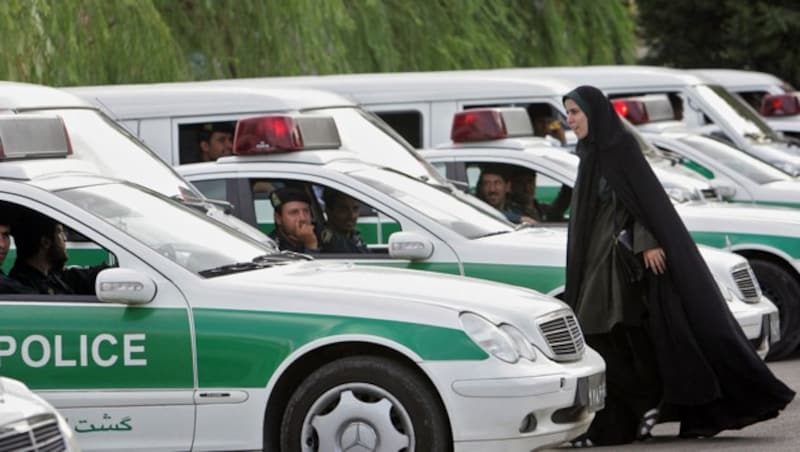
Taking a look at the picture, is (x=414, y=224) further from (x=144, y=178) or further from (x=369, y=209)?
(x=144, y=178)

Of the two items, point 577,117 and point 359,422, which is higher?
point 577,117

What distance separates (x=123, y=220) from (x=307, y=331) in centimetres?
96

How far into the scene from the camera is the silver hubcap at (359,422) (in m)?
7.84

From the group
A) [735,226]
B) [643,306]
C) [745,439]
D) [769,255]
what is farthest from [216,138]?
[745,439]

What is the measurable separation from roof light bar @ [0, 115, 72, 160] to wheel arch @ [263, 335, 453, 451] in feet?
5.28

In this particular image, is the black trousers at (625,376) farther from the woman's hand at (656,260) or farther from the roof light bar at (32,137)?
the roof light bar at (32,137)

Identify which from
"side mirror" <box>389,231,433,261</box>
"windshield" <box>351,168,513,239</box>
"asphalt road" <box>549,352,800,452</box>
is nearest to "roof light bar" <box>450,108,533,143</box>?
"windshield" <box>351,168,513,239</box>

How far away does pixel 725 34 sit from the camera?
132 feet

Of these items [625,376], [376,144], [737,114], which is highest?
[376,144]

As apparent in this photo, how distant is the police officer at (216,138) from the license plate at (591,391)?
5974mm

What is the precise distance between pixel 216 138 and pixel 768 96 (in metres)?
9.30

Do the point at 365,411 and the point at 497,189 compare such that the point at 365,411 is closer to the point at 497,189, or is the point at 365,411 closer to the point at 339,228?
the point at 339,228

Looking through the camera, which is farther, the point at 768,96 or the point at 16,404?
the point at 768,96

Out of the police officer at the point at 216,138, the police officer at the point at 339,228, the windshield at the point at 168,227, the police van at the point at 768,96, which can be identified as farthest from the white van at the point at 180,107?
the police van at the point at 768,96
